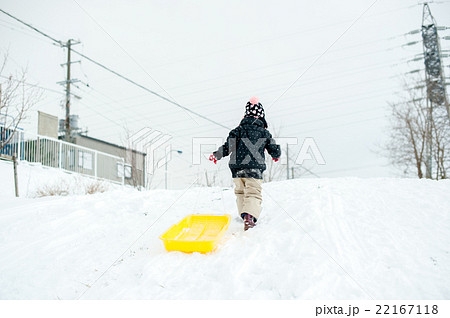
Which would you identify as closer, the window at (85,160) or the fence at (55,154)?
the fence at (55,154)

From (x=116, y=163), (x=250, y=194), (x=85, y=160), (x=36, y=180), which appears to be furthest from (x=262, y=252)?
(x=116, y=163)

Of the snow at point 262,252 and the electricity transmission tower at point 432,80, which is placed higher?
the electricity transmission tower at point 432,80

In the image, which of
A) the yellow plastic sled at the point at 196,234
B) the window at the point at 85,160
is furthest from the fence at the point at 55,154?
the yellow plastic sled at the point at 196,234

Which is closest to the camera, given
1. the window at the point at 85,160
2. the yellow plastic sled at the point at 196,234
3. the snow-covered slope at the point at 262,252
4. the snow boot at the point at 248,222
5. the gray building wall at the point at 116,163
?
the snow-covered slope at the point at 262,252

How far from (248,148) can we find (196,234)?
1.28 m

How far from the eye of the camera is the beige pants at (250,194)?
12.5 feet

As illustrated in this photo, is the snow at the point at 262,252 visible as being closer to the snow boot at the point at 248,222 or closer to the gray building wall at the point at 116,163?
the snow boot at the point at 248,222

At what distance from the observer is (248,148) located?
403 centimetres

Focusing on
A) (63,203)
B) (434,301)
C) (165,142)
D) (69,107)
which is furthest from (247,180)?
(69,107)

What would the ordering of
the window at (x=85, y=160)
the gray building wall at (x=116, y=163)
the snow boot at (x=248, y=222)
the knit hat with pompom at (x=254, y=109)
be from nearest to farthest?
the snow boot at (x=248, y=222) < the knit hat with pompom at (x=254, y=109) < the gray building wall at (x=116, y=163) < the window at (x=85, y=160)

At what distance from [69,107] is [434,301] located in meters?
20.4

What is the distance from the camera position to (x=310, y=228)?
11.6 ft

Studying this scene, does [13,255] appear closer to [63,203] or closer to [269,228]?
[63,203]

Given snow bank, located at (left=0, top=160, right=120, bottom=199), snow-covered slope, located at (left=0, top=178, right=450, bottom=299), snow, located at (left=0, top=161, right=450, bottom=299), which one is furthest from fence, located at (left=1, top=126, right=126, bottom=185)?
snow-covered slope, located at (left=0, top=178, right=450, bottom=299)
